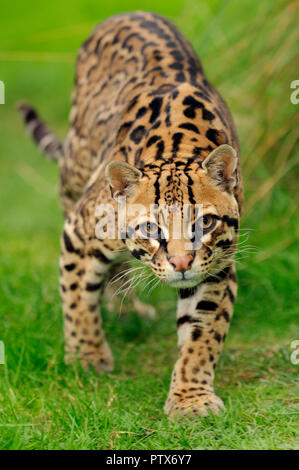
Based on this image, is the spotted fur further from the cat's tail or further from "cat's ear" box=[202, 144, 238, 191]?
the cat's tail

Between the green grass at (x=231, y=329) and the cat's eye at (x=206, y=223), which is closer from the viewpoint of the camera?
the cat's eye at (x=206, y=223)

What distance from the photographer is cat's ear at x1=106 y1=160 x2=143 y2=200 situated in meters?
4.11

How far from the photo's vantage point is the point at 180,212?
389cm

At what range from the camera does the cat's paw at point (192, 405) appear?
4375mm

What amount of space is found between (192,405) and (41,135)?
367cm

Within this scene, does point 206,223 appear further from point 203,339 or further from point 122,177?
point 203,339

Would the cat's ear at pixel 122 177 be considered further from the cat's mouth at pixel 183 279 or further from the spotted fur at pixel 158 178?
the cat's mouth at pixel 183 279

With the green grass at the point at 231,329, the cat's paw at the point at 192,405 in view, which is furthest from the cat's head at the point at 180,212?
the green grass at the point at 231,329

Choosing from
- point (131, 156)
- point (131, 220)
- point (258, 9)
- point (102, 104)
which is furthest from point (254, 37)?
point (131, 220)

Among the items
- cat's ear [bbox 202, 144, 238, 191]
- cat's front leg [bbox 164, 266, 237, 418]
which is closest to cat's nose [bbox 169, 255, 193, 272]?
cat's ear [bbox 202, 144, 238, 191]

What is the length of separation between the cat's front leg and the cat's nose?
2.62 ft

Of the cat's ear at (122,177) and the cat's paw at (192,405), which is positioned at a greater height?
the cat's ear at (122,177)

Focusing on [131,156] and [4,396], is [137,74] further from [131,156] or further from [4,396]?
[4,396]

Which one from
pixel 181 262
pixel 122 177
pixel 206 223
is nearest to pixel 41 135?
pixel 122 177
